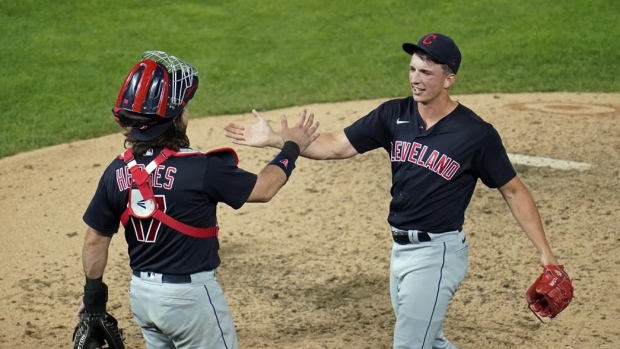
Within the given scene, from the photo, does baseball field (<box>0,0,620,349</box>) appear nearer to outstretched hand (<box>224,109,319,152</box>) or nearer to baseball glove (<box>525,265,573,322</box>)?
baseball glove (<box>525,265,573,322</box>)

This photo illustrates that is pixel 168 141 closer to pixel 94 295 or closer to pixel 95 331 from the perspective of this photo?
pixel 94 295

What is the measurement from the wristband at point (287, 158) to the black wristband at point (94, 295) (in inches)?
42.3

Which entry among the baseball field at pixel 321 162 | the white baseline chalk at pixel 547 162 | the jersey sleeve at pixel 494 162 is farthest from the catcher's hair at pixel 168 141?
the white baseline chalk at pixel 547 162

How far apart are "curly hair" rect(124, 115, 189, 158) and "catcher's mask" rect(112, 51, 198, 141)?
0.07 feet

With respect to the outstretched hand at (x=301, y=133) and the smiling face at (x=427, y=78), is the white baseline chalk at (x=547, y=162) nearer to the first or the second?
the smiling face at (x=427, y=78)

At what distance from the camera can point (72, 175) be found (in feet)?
33.3

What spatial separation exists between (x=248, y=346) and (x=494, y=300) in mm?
1855

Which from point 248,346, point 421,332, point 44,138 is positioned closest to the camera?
point 421,332

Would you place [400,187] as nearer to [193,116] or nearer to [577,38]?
[193,116]

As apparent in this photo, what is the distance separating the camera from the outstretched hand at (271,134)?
5.40 m

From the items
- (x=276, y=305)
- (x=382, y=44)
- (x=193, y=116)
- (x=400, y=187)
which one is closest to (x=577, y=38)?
(x=382, y=44)

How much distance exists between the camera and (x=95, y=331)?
17.2ft

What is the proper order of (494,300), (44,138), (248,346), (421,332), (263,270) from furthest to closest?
(44,138)
(263,270)
(494,300)
(248,346)
(421,332)

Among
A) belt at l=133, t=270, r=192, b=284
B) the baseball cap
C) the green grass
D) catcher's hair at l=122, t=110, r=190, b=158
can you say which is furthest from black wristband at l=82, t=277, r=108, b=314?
the green grass
